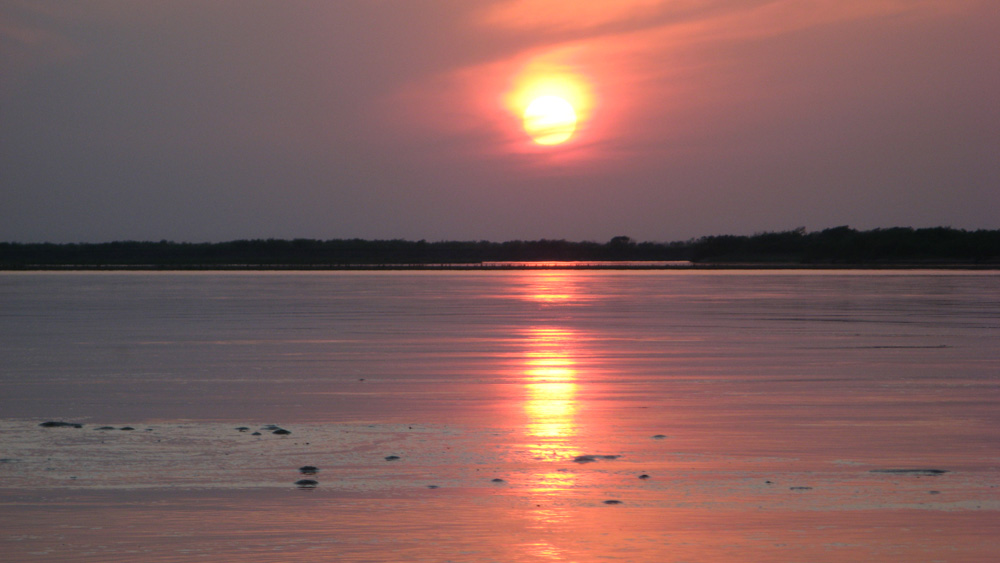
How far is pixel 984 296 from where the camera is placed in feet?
147

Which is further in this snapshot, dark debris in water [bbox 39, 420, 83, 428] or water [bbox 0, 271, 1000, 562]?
dark debris in water [bbox 39, 420, 83, 428]

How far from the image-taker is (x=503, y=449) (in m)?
10.6

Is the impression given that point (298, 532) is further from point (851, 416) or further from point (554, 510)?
point (851, 416)

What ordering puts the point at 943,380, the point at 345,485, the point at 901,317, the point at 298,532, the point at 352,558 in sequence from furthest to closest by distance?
the point at 901,317 < the point at 943,380 < the point at 345,485 < the point at 298,532 < the point at 352,558

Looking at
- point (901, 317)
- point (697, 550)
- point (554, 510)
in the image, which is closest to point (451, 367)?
point (554, 510)

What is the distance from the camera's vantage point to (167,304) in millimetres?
40250

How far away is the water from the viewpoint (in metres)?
7.38

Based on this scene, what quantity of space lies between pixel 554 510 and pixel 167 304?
34.3m

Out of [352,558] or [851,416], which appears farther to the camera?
[851,416]

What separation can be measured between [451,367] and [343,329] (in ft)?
31.1

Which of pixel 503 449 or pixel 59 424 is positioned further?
pixel 59 424

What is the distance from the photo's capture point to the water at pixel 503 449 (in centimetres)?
738

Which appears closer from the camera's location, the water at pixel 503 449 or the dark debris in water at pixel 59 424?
the water at pixel 503 449

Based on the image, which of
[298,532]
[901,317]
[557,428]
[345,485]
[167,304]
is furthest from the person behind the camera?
[167,304]
